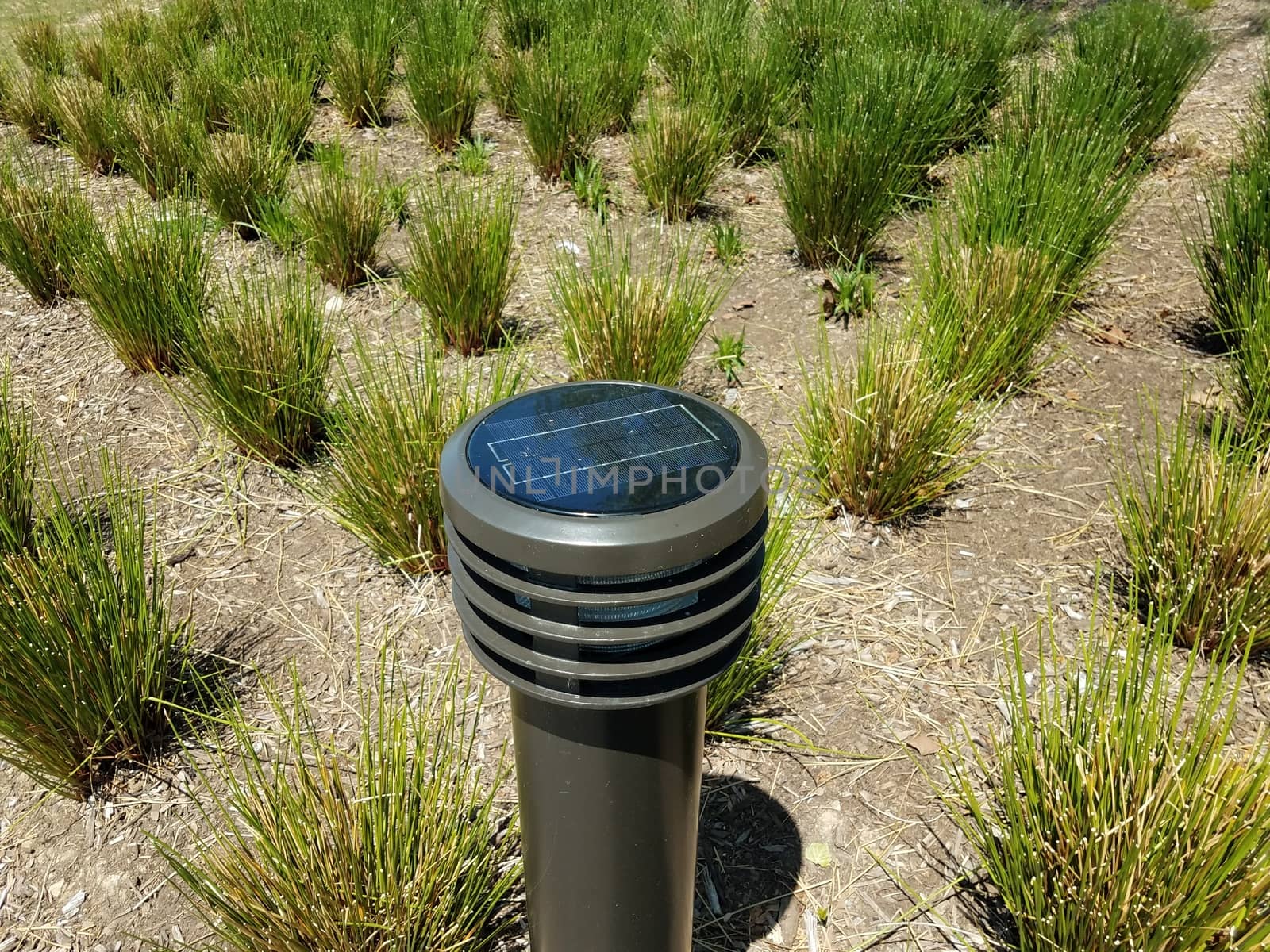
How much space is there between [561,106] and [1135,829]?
403 centimetres

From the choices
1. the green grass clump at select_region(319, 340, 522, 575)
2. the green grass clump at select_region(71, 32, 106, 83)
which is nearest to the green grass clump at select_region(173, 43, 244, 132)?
the green grass clump at select_region(71, 32, 106, 83)

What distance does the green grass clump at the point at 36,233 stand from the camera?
12.1 feet

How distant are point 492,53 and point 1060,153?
389cm

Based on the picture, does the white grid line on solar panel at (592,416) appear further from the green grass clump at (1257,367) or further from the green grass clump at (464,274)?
the green grass clump at (1257,367)

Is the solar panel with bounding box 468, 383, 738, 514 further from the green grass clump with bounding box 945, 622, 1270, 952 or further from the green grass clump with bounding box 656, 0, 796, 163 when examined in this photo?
the green grass clump with bounding box 656, 0, 796, 163

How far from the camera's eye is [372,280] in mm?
3879

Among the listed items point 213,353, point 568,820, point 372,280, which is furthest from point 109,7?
point 568,820

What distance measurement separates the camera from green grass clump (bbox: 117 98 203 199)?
171 inches

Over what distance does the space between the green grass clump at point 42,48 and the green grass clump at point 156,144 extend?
2375 millimetres

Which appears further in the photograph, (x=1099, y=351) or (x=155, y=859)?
(x=1099, y=351)

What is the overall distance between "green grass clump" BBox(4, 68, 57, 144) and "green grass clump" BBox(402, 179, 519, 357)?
3593 mm

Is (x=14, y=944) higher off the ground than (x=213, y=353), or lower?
lower

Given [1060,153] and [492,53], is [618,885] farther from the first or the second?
[492,53]

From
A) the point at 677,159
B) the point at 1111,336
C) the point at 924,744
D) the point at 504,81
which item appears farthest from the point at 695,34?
the point at 924,744
